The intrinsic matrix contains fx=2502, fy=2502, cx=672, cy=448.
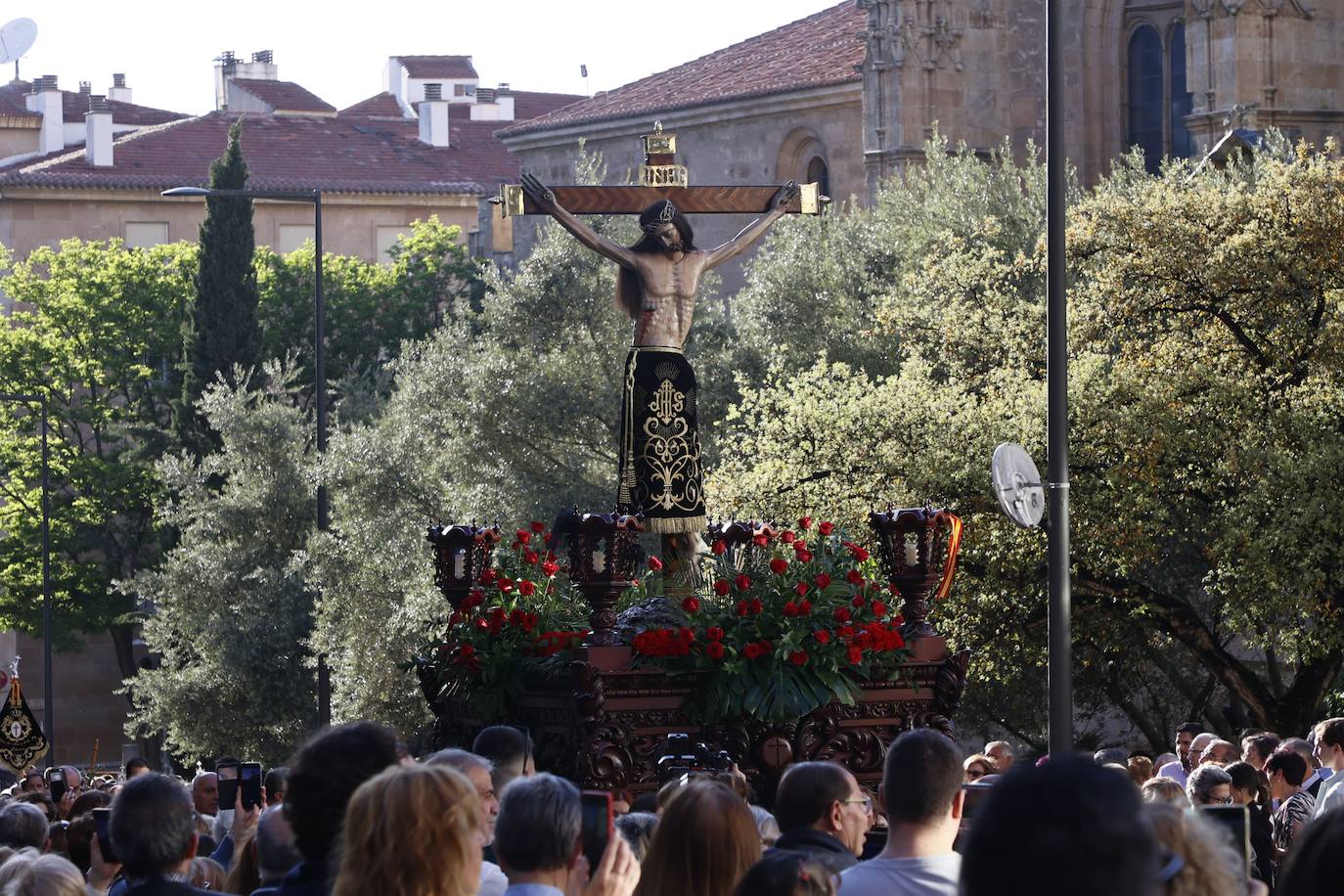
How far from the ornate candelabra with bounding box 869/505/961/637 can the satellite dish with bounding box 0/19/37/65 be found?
69212 mm

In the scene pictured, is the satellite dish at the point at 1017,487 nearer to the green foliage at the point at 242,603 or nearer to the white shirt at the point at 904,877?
the white shirt at the point at 904,877

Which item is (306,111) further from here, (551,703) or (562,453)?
(551,703)

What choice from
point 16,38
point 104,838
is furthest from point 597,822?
point 16,38

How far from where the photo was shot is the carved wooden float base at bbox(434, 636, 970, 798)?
12.7 metres

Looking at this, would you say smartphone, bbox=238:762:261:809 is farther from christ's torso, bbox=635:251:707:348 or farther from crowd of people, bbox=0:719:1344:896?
christ's torso, bbox=635:251:707:348

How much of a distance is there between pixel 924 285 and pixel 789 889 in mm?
24095

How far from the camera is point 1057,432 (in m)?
14.6

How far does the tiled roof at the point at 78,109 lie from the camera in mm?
79438

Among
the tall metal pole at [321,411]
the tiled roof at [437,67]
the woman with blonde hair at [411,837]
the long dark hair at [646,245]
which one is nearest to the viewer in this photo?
the woman with blonde hair at [411,837]

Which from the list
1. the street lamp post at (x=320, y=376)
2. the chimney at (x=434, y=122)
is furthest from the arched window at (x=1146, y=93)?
the chimney at (x=434, y=122)

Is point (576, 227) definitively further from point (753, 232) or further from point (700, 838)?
point (700, 838)

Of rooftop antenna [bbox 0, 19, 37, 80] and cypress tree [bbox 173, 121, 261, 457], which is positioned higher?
rooftop antenna [bbox 0, 19, 37, 80]

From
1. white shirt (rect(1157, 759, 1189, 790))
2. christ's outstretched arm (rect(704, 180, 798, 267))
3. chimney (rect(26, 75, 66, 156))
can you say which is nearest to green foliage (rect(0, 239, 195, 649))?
chimney (rect(26, 75, 66, 156))

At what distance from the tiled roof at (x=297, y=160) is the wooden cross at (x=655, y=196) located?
56899 millimetres
